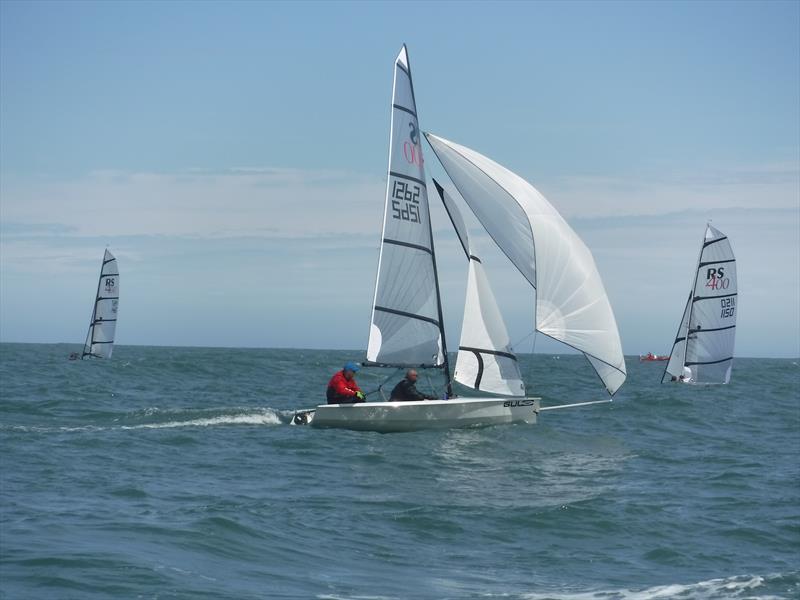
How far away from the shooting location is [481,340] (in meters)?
19.4

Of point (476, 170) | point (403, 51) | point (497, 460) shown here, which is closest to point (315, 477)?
point (497, 460)

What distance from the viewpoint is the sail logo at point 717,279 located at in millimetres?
38562

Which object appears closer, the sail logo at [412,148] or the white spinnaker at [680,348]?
the sail logo at [412,148]

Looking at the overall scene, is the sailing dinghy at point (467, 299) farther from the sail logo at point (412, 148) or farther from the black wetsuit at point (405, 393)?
the black wetsuit at point (405, 393)

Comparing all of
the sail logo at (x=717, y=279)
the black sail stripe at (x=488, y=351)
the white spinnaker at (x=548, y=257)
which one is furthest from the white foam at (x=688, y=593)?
the sail logo at (x=717, y=279)

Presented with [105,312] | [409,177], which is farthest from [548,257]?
[105,312]

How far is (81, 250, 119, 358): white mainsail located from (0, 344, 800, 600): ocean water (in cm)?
3121

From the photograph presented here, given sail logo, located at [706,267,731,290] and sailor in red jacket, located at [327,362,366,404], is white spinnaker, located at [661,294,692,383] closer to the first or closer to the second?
sail logo, located at [706,267,731,290]

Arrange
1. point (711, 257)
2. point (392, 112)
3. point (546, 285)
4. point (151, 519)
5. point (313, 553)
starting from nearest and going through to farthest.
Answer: point (313, 553)
point (151, 519)
point (546, 285)
point (392, 112)
point (711, 257)

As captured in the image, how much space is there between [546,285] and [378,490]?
21.5 feet

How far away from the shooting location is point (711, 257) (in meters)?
38.6

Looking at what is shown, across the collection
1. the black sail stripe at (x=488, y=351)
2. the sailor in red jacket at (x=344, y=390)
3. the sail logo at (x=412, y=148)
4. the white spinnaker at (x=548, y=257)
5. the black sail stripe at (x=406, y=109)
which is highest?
the black sail stripe at (x=406, y=109)

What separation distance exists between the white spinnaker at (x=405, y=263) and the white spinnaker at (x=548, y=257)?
100 cm

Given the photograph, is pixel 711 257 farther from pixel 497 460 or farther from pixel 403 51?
pixel 497 460
